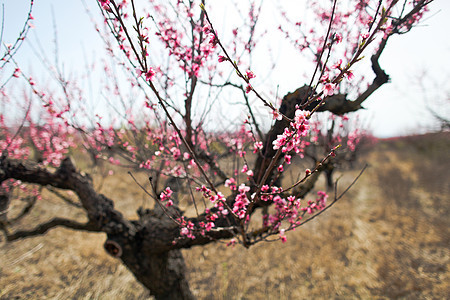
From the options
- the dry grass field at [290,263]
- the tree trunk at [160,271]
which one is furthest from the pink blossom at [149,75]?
the dry grass field at [290,263]

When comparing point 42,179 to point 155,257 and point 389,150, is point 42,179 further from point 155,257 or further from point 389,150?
point 389,150

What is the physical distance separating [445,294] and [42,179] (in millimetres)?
9054

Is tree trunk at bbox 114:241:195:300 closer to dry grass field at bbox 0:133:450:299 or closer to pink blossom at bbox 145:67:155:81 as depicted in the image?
dry grass field at bbox 0:133:450:299

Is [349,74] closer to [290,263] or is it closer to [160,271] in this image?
[160,271]

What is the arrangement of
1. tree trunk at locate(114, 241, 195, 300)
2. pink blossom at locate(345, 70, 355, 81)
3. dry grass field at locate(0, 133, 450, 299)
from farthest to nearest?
dry grass field at locate(0, 133, 450, 299)
tree trunk at locate(114, 241, 195, 300)
pink blossom at locate(345, 70, 355, 81)

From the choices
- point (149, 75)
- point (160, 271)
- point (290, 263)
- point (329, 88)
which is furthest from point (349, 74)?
point (290, 263)

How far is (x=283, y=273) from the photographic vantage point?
21.3 ft

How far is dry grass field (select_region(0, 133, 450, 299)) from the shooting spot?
556cm

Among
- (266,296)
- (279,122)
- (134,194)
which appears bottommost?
(266,296)

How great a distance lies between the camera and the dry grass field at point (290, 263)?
5562 millimetres

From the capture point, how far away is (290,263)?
6891 mm

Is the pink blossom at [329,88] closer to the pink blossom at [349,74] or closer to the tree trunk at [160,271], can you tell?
the pink blossom at [349,74]

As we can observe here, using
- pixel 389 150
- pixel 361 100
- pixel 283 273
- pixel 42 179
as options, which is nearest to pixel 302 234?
pixel 283 273

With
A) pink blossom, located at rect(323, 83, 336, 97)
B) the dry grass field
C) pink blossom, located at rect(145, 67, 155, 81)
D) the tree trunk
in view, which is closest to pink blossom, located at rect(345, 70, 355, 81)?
pink blossom, located at rect(323, 83, 336, 97)
